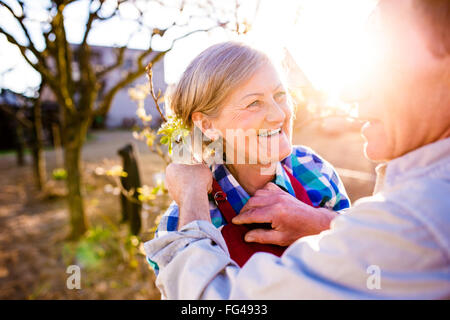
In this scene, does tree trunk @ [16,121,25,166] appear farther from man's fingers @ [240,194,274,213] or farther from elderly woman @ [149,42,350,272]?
man's fingers @ [240,194,274,213]

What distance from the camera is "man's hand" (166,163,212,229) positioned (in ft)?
3.93

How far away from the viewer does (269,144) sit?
1569 mm

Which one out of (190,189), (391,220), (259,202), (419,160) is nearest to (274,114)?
(259,202)

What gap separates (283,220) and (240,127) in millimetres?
549

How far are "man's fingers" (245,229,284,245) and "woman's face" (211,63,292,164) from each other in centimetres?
47

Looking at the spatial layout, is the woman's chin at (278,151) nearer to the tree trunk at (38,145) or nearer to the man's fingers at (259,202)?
the man's fingers at (259,202)

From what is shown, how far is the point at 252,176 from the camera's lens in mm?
1760

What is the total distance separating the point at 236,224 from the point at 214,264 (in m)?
0.43

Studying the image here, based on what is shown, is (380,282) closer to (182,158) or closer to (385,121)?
(385,121)

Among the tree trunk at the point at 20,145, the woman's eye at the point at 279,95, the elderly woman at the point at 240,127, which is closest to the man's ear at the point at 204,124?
the elderly woman at the point at 240,127
